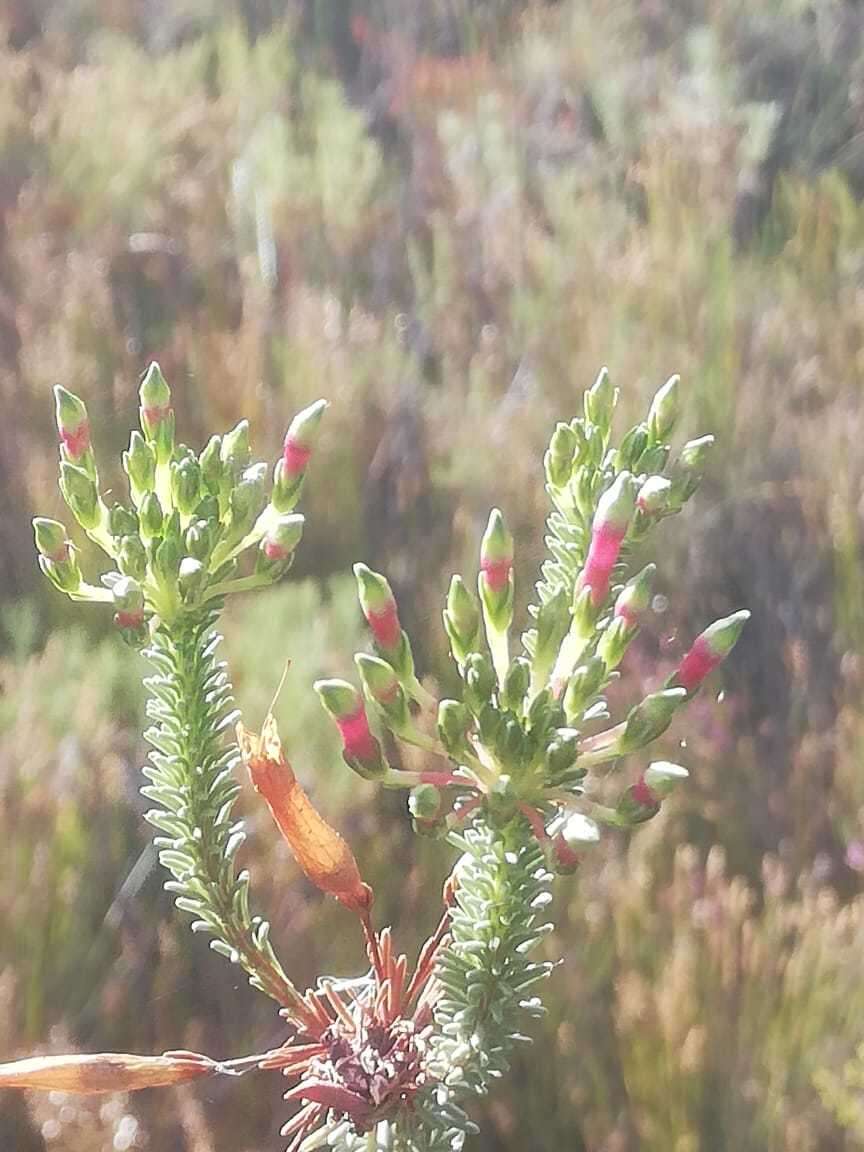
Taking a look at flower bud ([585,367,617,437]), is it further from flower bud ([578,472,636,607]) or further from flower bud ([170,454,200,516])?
flower bud ([170,454,200,516])

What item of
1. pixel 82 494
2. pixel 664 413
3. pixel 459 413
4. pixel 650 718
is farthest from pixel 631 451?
pixel 459 413

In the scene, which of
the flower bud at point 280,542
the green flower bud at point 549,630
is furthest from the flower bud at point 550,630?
the flower bud at point 280,542

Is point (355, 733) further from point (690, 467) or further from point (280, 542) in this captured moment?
point (690, 467)

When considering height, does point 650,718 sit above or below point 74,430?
below

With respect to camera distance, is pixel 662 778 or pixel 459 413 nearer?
pixel 662 778

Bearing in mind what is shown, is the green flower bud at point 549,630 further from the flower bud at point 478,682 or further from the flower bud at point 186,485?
the flower bud at point 186,485

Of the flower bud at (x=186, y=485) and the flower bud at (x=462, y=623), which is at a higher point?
the flower bud at (x=186, y=485)
